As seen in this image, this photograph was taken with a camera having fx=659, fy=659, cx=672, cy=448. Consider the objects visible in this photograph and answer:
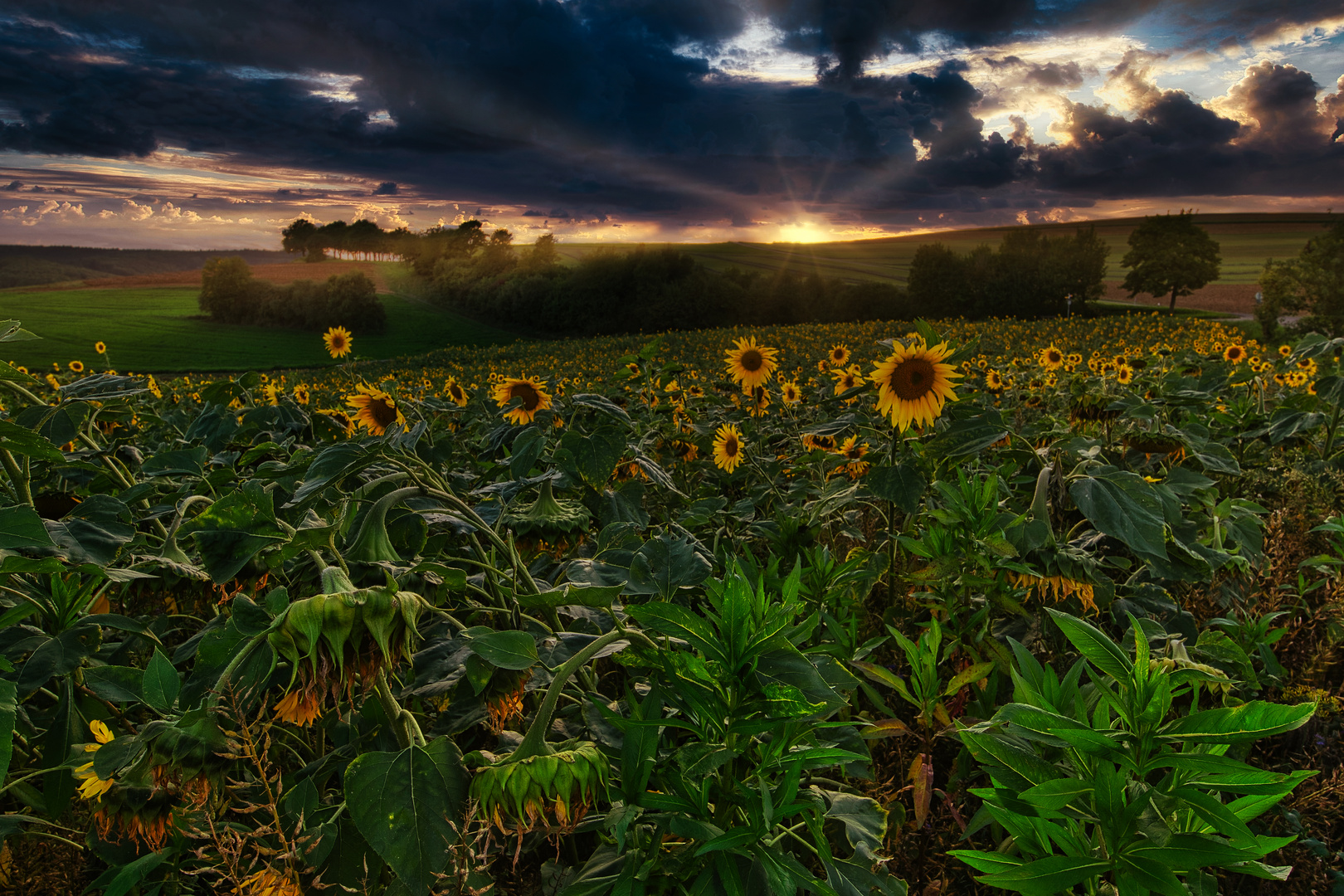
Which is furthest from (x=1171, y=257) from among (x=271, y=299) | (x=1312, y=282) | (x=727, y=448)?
(x=271, y=299)

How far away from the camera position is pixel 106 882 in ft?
3.79

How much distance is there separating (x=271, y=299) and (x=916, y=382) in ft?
139

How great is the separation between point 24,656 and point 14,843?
28.5 inches

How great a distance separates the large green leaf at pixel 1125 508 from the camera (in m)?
1.62

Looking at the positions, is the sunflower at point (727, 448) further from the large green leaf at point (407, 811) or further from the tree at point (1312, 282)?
the tree at point (1312, 282)

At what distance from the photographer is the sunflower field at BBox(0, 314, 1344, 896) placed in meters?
0.83

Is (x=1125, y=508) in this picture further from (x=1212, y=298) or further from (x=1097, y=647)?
(x=1212, y=298)

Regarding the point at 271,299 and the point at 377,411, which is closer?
the point at 377,411

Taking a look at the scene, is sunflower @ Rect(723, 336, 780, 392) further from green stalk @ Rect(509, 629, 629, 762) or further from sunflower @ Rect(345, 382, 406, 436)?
green stalk @ Rect(509, 629, 629, 762)

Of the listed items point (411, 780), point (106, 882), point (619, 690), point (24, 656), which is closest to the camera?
point (411, 780)

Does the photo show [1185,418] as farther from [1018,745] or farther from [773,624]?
[773,624]

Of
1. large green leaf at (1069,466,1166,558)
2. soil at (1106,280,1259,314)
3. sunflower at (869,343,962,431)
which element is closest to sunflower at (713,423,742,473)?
sunflower at (869,343,962,431)

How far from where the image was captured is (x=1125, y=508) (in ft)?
5.50

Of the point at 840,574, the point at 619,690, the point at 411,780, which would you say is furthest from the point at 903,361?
the point at 411,780
